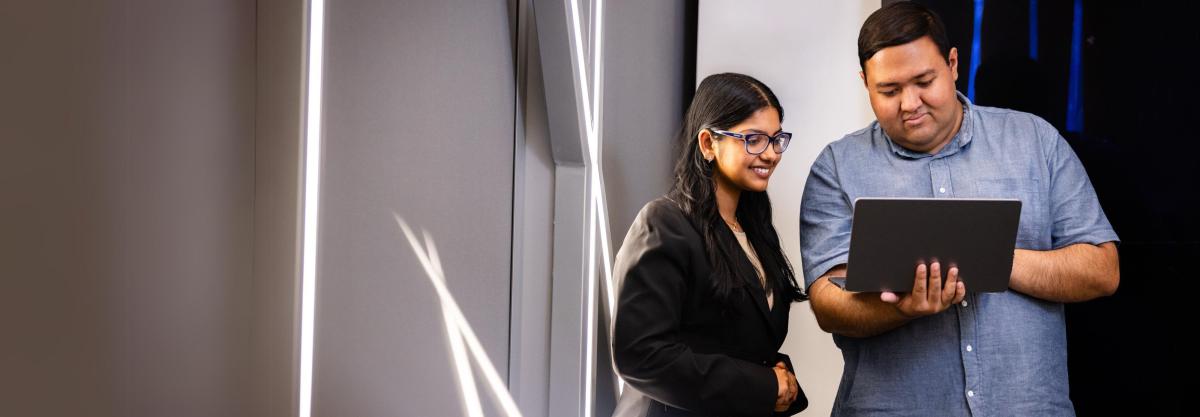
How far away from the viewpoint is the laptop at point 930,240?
5.36 feet

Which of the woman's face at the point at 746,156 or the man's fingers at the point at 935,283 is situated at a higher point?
the woman's face at the point at 746,156

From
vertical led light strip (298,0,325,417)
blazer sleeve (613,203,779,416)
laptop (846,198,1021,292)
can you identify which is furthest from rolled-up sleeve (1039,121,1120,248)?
vertical led light strip (298,0,325,417)

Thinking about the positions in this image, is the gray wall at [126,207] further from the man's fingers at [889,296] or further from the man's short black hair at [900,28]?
the man's short black hair at [900,28]

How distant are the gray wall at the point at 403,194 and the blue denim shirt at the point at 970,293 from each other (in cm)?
78

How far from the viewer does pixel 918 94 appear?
78.3 inches

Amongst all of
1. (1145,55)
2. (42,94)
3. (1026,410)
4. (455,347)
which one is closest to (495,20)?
(455,347)

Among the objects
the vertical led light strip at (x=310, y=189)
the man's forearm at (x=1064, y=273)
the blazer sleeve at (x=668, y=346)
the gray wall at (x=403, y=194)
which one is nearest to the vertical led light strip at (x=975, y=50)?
the man's forearm at (x=1064, y=273)

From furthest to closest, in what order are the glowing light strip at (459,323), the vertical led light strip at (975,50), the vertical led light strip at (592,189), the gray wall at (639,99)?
the vertical led light strip at (975,50) < the gray wall at (639,99) < the vertical led light strip at (592,189) < the glowing light strip at (459,323)

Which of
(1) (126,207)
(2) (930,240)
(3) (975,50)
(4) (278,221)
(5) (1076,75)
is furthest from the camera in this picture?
(3) (975,50)

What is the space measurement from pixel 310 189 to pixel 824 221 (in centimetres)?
135

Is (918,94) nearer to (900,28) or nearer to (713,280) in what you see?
(900,28)

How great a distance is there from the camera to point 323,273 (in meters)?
1.01

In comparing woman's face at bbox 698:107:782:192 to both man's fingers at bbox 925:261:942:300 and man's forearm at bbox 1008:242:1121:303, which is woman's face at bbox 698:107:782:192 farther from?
man's forearm at bbox 1008:242:1121:303

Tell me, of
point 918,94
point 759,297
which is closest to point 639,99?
point 918,94
